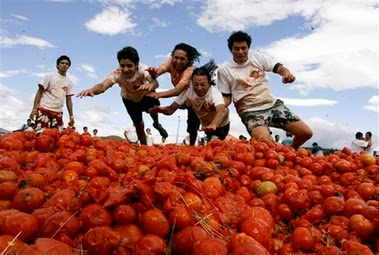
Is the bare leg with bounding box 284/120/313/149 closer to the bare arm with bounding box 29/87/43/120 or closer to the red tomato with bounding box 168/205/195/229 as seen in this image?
the red tomato with bounding box 168/205/195/229

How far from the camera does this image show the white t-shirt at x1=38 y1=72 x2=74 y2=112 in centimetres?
955

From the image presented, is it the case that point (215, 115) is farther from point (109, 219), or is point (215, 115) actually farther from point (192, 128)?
point (109, 219)

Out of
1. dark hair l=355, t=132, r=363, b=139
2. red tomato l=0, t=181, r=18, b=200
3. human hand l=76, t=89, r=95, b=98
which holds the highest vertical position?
human hand l=76, t=89, r=95, b=98

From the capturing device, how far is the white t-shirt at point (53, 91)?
31.3 ft

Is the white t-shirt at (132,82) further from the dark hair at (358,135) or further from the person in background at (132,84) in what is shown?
the dark hair at (358,135)

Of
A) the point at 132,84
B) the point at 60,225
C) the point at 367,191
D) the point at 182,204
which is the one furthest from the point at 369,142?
the point at 60,225

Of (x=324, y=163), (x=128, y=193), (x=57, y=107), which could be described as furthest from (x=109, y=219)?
(x=57, y=107)

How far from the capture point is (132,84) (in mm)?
7750

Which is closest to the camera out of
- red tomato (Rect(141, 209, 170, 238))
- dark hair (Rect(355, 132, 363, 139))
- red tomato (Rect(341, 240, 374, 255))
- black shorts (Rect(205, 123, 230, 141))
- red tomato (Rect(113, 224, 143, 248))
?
red tomato (Rect(113, 224, 143, 248))

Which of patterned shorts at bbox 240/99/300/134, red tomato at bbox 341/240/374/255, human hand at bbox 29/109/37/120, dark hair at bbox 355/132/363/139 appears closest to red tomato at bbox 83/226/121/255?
red tomato at bbox 341/240/374/255

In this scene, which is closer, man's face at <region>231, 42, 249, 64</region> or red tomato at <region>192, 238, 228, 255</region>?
red tomato at <region>192, 238, 228, 255</region>

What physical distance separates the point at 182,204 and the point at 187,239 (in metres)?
0.28

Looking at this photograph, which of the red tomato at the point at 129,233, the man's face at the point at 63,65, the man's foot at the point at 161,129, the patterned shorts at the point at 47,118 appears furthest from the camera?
the man's face at the point at 63,65

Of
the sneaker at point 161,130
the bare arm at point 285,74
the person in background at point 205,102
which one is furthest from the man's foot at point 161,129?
the bare arm at point 285,74
